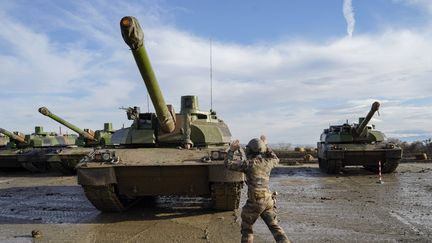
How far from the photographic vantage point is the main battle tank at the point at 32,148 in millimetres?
19016

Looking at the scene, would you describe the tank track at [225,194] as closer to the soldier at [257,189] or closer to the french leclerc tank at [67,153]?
the soldier at [257,189]

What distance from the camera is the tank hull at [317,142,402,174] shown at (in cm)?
1695

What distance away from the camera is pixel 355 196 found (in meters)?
11.5

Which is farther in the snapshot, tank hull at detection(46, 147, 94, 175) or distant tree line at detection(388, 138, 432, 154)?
distant tree line at detection(388, 138, 432, 154)

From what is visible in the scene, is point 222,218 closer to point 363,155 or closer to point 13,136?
point 363,155

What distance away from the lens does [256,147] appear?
594cm

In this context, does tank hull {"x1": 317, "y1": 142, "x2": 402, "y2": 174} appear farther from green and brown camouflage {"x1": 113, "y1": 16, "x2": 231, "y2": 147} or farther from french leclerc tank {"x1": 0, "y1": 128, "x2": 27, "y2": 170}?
french leclerc tank {"x1": 0, "y1": 128, "x2": 27, "y2": 170}

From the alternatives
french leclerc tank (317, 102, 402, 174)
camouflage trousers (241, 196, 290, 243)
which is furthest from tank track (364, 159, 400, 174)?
camouflage trousers (241, 196, 290, 243)

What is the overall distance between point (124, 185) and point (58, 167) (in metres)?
10.9

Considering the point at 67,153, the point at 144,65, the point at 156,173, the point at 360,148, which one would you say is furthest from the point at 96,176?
the point at 360,148

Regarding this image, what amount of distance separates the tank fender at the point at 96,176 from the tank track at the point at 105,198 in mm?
126

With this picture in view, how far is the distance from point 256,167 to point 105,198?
13.4ft

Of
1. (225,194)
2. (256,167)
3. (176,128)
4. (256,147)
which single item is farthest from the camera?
(176,128)

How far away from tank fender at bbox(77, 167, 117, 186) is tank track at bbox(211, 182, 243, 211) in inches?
72.2
